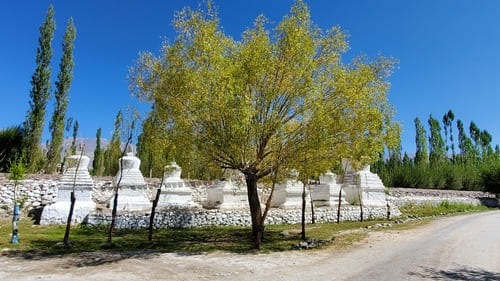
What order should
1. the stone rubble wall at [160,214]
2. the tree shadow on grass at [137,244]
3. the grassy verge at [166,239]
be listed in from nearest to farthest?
1. the tree shadow on grass at [137,244]
2. the grassy verge at [166,239]
3. the stone rubble wall at [160,214]

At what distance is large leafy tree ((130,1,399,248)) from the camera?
11.0 metres

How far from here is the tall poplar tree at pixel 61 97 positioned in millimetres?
25906

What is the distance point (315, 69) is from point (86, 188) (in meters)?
11.8

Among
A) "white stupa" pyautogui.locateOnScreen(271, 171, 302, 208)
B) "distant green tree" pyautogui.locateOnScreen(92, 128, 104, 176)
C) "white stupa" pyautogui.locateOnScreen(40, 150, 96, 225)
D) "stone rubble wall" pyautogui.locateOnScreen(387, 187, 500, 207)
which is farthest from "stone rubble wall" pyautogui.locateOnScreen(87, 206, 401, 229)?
"distant green tree" pyautogui.locateOnScreen(92, 128, 104, 176)

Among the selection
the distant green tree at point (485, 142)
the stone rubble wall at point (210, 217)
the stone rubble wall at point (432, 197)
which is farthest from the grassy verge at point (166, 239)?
the distant green tree at point (485, 142)

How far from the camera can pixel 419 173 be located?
4144 centimetres

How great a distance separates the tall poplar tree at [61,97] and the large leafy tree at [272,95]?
56.5ft

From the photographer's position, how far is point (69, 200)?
15.8m

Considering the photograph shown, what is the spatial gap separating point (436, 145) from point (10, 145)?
198ft

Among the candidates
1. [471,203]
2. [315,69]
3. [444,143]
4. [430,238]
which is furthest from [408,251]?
[444,143]

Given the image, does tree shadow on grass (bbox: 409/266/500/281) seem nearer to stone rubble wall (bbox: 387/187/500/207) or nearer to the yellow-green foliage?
the yellow-green foliage

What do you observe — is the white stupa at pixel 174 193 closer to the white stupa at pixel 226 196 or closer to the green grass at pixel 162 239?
the white stupa at pixel 226 196

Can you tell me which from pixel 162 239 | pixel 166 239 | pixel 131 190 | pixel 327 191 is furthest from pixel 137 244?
pixel 327 191

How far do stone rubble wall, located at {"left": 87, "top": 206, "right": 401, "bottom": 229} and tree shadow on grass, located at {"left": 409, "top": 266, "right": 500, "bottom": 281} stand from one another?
10606mm
